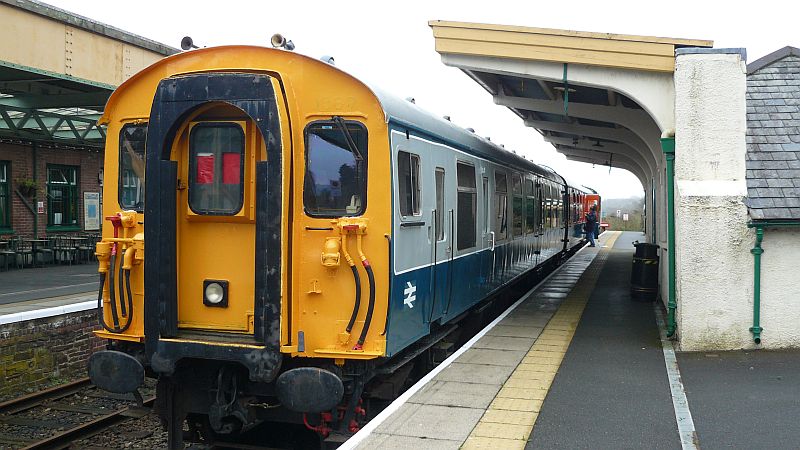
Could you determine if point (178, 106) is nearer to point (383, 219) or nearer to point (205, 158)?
point (205, 158)

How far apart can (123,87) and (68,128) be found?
49.6 ft

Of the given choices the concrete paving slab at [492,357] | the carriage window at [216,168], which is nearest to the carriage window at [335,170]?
the carriage window at [216,168]

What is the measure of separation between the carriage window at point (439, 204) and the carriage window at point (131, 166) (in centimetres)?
280

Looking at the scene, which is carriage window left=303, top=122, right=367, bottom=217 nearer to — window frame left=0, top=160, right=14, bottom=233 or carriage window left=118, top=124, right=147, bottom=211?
carriage window left=118, top=124, right=147, bottom=211

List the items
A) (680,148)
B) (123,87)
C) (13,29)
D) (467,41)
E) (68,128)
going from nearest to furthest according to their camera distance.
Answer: (123,87) < (680,148) < (467,41) < (13,29) < (68,128)

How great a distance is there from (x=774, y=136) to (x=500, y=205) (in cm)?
372

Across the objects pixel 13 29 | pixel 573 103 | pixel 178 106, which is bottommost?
pixel 178 106

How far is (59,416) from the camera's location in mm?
9109

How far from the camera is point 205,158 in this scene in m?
6.18

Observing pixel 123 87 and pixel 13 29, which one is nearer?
pixel 123 87

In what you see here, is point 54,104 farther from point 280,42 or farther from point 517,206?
point 280,42

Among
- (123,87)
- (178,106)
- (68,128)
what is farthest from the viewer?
(68,128)

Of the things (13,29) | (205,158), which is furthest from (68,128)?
(205,158)

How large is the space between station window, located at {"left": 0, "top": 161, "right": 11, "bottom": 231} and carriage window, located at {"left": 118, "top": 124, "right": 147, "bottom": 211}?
14.8 meters
